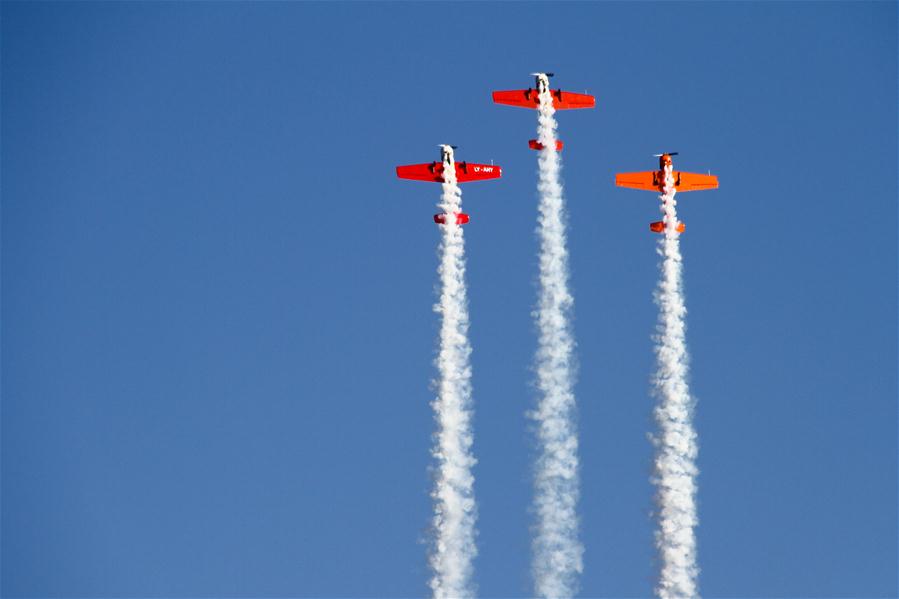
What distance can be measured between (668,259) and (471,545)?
14.5m

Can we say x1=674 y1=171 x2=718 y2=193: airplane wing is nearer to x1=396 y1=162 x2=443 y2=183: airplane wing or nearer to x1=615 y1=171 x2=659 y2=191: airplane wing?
x1=615 y1=171 x2=659 y2=191: airplane wing

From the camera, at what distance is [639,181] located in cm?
9194

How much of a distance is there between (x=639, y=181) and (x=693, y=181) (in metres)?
2.29

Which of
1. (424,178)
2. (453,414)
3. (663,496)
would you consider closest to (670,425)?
(663,496)

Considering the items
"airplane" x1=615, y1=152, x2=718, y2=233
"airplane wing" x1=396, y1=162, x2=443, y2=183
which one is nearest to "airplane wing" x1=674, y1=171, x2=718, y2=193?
"airplane" x1=615, y1=152, x2=718, y2=233

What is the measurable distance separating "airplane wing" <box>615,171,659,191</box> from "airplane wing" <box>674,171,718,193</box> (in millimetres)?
1011

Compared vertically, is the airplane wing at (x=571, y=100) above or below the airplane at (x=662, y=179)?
above

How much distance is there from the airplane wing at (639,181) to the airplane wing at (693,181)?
1.01 m

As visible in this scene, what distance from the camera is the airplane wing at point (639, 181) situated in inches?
3615

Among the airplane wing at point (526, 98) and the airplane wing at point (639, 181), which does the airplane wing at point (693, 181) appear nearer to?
the airplane wing at point (639, 181)

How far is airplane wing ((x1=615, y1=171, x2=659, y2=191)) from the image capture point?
9181 cm

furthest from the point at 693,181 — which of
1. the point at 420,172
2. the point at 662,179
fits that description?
the point at 420,172

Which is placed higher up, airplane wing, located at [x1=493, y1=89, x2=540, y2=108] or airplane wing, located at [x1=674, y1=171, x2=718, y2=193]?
airplane wing, located at [x1=493, y1=89, x2=540, y2=108]

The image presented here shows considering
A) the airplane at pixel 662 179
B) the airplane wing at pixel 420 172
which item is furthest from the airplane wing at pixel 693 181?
the airplane wing at pixel 420 172
